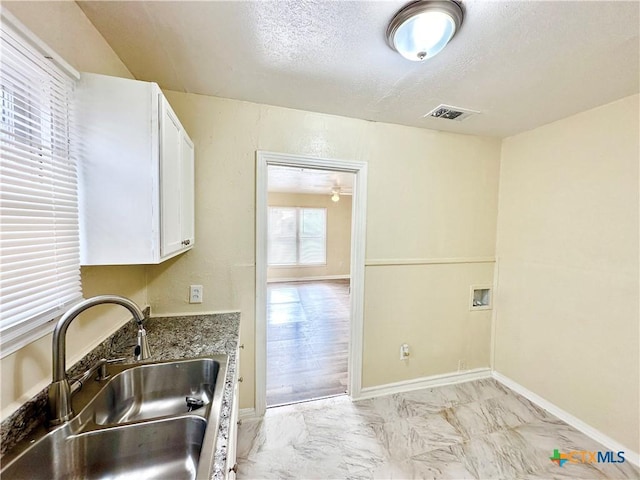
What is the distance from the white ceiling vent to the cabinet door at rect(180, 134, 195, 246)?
184cm

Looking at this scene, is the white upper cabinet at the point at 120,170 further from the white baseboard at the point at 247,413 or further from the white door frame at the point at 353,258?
the white baseboard at the point at 247,413

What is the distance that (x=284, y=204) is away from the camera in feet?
22.4

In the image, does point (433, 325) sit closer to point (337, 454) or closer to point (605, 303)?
point (605, 303)

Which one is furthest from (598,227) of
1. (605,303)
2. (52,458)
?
(52,458)

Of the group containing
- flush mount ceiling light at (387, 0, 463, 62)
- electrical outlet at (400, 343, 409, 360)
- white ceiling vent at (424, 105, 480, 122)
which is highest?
white ceiling vent at (424, 105, 480, 122)

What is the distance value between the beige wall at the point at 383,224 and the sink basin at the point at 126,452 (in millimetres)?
1065

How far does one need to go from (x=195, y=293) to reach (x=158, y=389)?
0.74 meters

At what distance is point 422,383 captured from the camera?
8.04ft

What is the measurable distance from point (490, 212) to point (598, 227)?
0.81m

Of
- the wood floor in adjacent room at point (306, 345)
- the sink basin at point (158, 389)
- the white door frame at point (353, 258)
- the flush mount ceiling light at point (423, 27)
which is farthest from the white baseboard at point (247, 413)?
the flush mount ceiling light at point (423, 27)

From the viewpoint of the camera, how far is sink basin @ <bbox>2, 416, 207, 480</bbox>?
81 cm

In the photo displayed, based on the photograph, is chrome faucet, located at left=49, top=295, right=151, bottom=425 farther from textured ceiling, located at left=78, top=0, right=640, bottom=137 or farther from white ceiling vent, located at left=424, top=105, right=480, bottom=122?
white ceiling vent, located at left=424, top=105, right=480, bottom=122

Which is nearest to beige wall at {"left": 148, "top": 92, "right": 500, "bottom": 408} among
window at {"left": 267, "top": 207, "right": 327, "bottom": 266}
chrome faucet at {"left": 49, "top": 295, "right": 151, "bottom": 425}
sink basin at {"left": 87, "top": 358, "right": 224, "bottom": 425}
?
sink basin at {"left": 87, "top": 358, "right": 224, "bottom": 425}

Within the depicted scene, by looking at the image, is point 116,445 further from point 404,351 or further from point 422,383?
point 422,383
